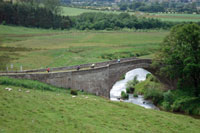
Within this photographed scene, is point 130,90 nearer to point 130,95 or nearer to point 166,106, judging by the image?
point 130,95

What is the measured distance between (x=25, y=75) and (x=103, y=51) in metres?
51.6

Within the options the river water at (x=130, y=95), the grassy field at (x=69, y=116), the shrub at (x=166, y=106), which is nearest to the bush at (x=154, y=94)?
the river water at (x=130, y=95)

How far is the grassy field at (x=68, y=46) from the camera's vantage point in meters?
83.2

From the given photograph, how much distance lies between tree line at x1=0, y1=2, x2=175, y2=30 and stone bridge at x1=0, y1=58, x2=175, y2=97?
74267mm

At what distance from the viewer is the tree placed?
64.7m

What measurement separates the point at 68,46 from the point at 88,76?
46826mm

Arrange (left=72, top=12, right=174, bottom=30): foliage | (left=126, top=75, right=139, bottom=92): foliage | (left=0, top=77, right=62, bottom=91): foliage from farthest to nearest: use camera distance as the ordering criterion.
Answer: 1. (left=72, top=12, right=174, bottom=30): foliage
2. (left=126, top=75, right=139, bottom=92): foliage
3. (left=0, top=77, right=62, bottom=91): foliage

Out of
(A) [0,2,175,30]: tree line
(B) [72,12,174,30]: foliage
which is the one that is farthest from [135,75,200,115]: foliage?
(B) [72,12,174,30]: foliage

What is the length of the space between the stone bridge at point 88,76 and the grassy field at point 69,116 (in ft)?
8.49

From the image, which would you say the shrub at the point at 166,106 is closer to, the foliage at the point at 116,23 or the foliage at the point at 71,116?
the foliage at the point at 71,116

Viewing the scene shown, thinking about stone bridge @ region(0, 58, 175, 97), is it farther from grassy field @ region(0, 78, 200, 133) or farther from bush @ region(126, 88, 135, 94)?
bush @ region(126, 88, 135, 94)

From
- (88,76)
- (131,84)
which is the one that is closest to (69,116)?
(88,76)

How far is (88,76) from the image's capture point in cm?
5950

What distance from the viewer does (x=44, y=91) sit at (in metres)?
49.4
